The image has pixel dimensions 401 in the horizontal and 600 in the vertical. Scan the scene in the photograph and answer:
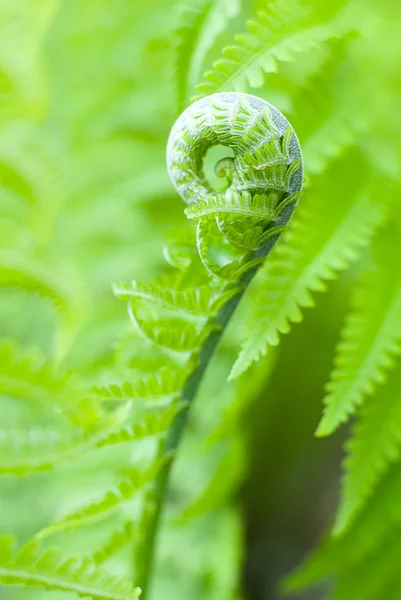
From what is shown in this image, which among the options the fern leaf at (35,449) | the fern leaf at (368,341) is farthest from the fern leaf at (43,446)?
the fern leaf at (368,341)

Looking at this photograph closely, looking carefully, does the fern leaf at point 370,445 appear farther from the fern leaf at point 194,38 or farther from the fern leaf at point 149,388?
the fern leaf at point 194,38

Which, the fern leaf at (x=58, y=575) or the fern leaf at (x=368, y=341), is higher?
the fern leaf at (x=368, y=341)

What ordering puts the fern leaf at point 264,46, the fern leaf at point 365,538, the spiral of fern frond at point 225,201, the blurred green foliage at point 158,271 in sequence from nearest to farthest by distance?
the spiral of fern frond at point 225,201 < the fern leaf at point 264,46 < the blurred green foliage at point 158,271 < the fern leaf at point 365,538

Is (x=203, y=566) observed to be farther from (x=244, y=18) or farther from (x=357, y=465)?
(x=244, y=18)

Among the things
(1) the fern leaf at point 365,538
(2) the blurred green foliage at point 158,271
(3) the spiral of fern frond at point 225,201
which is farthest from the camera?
(1) the fern leaf at point 365,538

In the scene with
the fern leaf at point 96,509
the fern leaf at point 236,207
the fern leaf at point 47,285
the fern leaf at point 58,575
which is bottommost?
the fern leaf at point 58,575

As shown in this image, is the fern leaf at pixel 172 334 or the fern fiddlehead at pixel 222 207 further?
the fern leaf at pixel 172 334

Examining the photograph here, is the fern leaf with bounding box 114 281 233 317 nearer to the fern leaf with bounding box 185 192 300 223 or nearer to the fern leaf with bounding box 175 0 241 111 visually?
the fern leaf with bounding box 185 192 300 223

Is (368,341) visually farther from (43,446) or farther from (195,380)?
(43,446)
